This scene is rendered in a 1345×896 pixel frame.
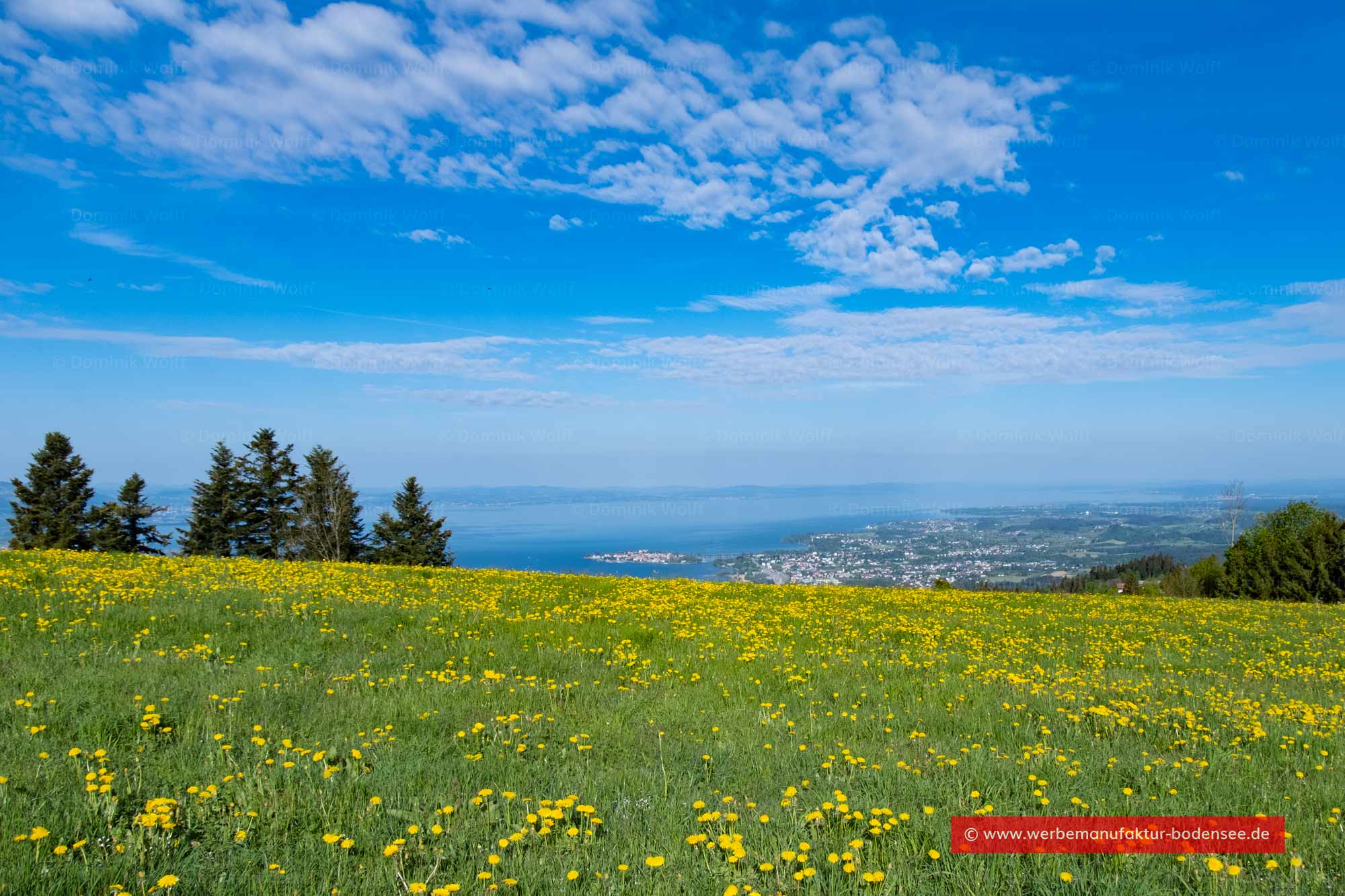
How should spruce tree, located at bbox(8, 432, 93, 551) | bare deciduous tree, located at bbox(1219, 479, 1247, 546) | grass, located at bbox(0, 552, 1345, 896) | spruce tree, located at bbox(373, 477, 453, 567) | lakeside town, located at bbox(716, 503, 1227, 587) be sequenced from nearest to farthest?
grass, located at bbox(0, 552, 1345, 896)
spruce tree, located at bbox(8, 432, 93, 551)
spruce tree, located at bbox(373, 477, 453, 567)
bare deciduous tree, located at bbox(1219, 479, 1247, 546)
lakeside town, located at bbox(716, 503, 1227, 587)

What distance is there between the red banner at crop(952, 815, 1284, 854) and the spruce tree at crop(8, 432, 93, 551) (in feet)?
183

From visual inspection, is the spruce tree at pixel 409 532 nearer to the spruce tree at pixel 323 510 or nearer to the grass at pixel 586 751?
the spruce tree at pixel 323 510

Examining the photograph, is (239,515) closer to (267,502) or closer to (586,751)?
(267,502)

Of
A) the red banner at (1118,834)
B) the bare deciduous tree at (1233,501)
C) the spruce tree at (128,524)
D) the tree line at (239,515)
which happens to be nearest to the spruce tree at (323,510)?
the tree line at (239,515)

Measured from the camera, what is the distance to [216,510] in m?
46.7

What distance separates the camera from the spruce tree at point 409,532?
53.2 meters

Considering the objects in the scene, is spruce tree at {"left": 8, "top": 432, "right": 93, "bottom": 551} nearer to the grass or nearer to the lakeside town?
the grass

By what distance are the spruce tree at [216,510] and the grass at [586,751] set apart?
38.4m

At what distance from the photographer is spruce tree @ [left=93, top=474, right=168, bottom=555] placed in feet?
144

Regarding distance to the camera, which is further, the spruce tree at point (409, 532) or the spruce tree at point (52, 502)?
the spruce tree at point (409, 532)

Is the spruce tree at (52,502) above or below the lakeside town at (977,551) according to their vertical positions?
above

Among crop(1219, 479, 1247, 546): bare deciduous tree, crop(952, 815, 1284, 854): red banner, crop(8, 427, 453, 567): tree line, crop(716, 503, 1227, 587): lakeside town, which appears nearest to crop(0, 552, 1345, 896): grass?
crop(952, 815, 1284, 854): red banner

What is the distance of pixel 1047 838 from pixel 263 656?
356 inches

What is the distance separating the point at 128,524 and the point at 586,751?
52.6 metres
